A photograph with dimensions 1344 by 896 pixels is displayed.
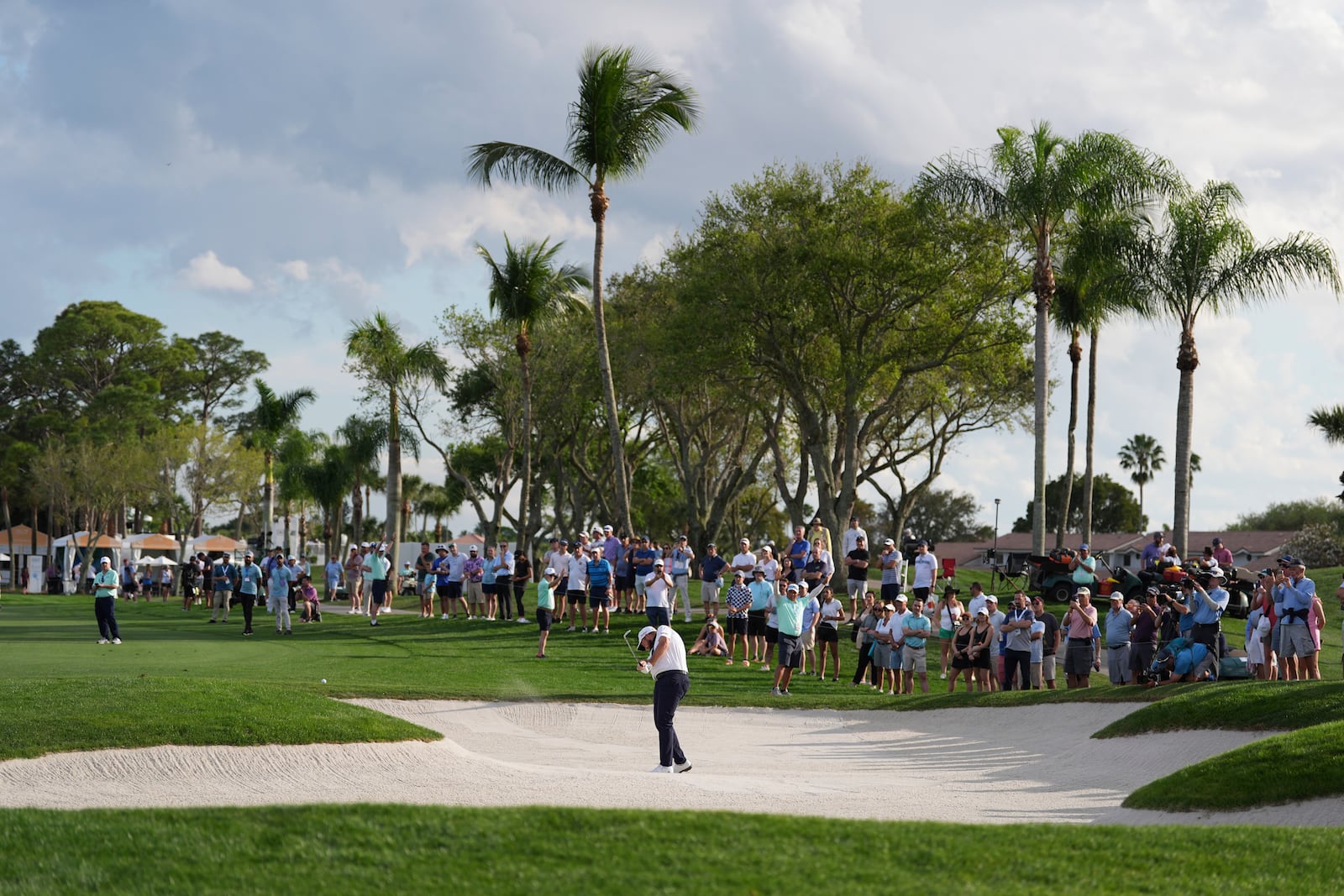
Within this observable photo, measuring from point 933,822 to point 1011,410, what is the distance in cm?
4271

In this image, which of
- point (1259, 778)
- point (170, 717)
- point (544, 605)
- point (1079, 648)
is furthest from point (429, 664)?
point (1259, 778)

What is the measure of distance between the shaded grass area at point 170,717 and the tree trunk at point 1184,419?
2179cm

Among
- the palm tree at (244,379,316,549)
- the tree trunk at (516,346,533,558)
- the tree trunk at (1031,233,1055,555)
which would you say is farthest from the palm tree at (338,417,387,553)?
the tree trunk at (1031,233,1055,555)

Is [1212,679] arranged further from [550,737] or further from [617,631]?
[617,631]

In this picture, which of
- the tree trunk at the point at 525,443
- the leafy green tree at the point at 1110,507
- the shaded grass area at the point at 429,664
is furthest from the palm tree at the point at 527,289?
the leafy green tree at the point at 1110,507

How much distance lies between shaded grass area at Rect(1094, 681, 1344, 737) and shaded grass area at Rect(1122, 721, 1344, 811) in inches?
81.0

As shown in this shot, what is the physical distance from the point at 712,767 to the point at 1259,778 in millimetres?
5820

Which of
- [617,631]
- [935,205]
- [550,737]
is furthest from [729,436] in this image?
[550,737]

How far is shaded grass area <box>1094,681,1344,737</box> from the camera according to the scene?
47.5 feet

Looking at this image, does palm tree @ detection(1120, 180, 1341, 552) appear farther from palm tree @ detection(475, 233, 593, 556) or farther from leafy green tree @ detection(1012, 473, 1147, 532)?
leafy green tree @ detection(1012, 473, 1147, 532)

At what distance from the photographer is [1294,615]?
18375 millimetres

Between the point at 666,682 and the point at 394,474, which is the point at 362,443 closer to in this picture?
the point at 394,474

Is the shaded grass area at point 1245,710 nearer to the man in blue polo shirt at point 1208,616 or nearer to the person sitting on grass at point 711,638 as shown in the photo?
the man in blue polo shirt at point 1208,616

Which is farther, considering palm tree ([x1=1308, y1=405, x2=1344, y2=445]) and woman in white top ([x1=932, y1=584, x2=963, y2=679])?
palm tree ([x1=1308, y1=405, x2=1344, y2=445])
